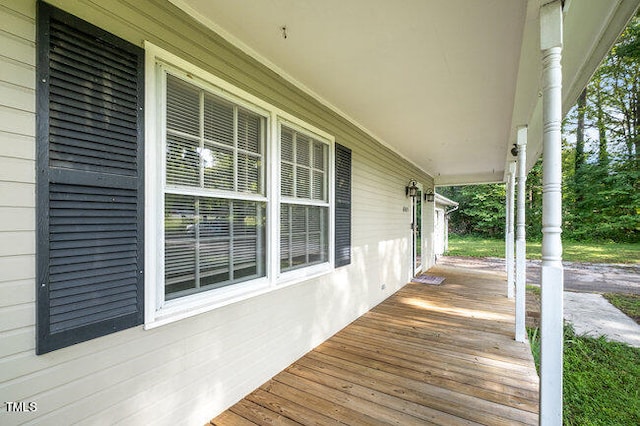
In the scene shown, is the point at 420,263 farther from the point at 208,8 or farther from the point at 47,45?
the point at 47,45

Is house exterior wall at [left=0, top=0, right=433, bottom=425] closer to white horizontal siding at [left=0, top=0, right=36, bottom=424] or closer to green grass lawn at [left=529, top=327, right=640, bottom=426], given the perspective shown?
white horizontal siding at [left=0, top=0, right=36, bottom=424]

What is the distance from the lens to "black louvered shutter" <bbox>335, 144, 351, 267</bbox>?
11.8 feet

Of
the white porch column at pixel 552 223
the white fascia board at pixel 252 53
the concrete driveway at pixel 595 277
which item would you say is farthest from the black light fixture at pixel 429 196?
the white porch column at pixel 552 223

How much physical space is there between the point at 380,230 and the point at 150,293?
4.01 metres

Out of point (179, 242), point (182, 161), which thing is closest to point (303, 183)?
point (182, 161)

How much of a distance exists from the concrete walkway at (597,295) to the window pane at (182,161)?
214 inches

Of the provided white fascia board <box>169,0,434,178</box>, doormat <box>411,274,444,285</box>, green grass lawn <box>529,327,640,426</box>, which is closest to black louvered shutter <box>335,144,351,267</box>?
white fascia board <box>169,0,434,178</box>

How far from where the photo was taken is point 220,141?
2131mm

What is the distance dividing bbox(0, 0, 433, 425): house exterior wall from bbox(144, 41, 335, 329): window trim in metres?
0.07

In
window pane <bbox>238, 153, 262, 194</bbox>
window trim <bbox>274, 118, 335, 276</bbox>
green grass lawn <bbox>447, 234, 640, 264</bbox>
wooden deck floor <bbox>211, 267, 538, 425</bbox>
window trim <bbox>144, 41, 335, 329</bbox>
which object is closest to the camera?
window trim <bbox>144, 41, 335, 329</bbox>

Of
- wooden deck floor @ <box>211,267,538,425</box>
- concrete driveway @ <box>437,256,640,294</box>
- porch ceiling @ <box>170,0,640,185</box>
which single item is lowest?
concrete driveway @ <box>437,256,640,294</box>

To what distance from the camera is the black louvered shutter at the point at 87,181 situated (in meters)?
1.25

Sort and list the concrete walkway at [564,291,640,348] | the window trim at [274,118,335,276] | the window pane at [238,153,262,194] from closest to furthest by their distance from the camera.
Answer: the window pane at [238,153,262,194] < the window trim at [274,118,335,276] < the concrete walkway at [564,291,640,348]

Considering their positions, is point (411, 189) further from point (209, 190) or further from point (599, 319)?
point (209, 190)
